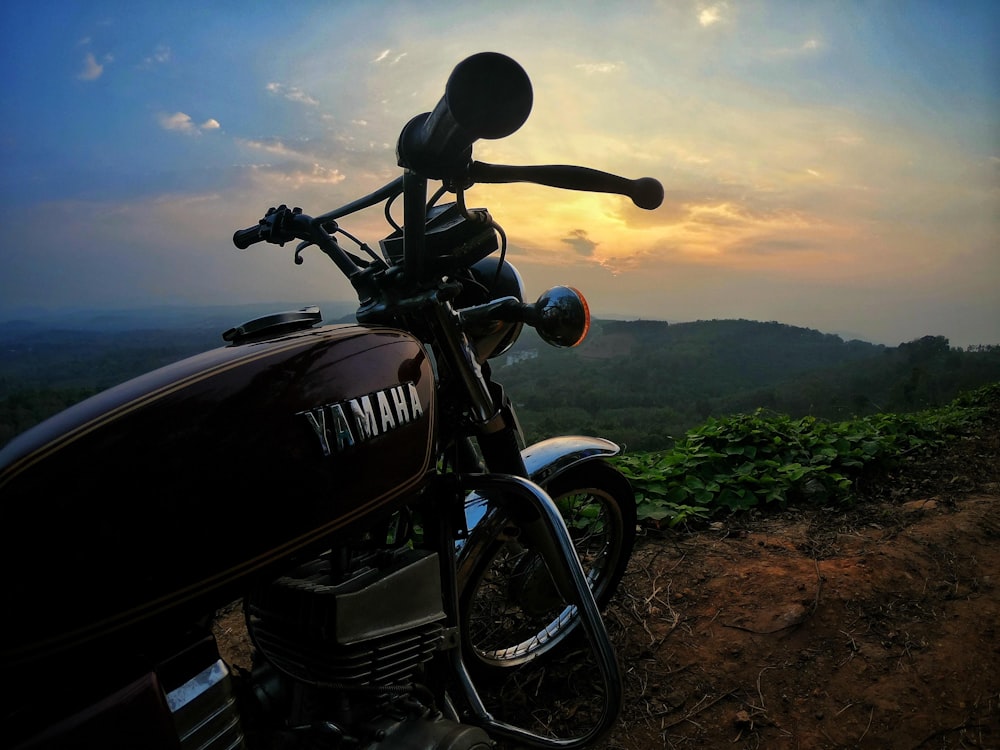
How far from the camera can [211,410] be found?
40.9 inches

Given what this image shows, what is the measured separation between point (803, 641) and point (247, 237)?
7.30ft

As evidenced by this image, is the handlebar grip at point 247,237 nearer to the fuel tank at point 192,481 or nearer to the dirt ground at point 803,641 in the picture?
the fuel tank at point 192,481

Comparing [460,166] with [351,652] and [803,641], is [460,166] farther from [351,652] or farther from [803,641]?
[803,641]

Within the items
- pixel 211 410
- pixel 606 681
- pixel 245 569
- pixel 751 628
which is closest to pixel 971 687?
pixel 751 628

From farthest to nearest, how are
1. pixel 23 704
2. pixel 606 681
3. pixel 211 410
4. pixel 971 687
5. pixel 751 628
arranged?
pixel 751 628 < pixel 971 687 < pixel 606 681 < pixel 211 410 < pixel 23 704

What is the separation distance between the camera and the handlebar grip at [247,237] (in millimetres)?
1820

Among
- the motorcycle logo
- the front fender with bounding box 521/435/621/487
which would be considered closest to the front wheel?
the front fender with bounding box 521/435/621/487

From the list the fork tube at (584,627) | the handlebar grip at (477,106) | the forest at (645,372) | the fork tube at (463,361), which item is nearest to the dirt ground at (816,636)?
the fork tube at (584,627)

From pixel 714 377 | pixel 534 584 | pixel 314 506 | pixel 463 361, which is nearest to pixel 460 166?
pixel 463 361

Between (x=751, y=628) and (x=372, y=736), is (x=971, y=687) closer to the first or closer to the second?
(x=751, y=628)

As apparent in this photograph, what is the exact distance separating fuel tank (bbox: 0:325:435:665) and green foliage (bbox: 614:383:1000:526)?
7.44 feet

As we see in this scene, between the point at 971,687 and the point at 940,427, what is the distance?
299cm

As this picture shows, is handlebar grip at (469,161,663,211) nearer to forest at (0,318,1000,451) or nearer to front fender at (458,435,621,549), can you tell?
forest at (0,318,1000,451)

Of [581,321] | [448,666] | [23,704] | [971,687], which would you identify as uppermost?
[581,321]
